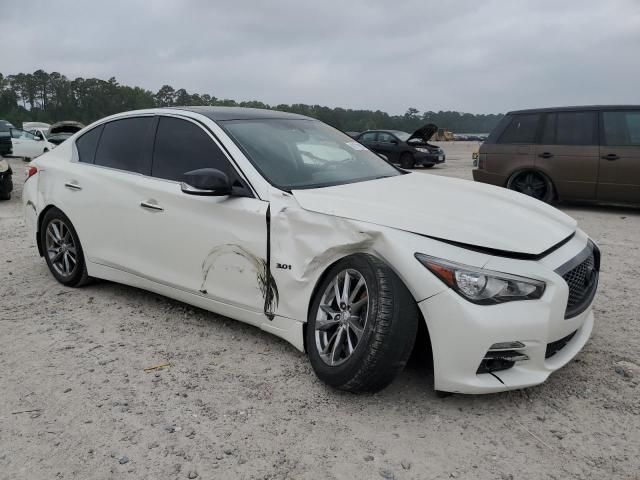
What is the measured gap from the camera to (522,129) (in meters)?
9.31

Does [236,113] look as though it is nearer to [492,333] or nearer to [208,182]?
[208,182]

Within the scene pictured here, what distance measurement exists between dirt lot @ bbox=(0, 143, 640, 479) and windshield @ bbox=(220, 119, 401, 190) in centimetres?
103

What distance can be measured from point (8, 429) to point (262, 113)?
2619mm

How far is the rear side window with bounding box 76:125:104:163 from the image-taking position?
4.59 meters

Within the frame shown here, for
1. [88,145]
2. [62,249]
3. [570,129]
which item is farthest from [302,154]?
[570,129]

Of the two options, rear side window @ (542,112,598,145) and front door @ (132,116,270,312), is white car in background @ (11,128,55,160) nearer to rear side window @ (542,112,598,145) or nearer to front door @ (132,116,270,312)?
rear side window @ (542,112,598,145)

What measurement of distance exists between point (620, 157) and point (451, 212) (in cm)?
674

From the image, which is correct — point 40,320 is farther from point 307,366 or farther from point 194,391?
point 307,366

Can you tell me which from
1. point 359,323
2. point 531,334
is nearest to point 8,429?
point 359,323

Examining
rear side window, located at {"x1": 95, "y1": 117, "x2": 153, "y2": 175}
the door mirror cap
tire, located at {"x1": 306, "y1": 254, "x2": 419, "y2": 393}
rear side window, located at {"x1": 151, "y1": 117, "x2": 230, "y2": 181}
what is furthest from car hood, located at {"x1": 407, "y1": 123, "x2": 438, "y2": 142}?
tire, located at {"x1": 306, "y1": 254, "x2": 419, "y2": 393}

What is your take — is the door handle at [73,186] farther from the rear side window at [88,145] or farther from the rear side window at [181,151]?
the rear side window at [181,151]

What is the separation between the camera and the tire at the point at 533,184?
9086 millimetres

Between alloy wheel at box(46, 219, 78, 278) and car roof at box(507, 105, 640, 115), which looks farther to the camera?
car roof at box(507, 105, 640, 115)

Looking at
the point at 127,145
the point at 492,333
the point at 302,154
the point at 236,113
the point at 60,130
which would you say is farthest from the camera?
the point at 60,130
